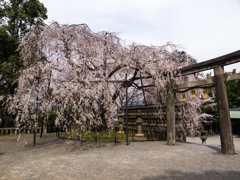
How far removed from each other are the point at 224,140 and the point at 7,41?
19314 millimetres

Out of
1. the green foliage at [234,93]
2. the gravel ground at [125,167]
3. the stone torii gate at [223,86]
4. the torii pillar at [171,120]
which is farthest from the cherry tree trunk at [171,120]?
the green foliage at [234,93]

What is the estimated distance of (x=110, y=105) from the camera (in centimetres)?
927

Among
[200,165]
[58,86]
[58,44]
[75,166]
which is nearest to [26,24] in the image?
[58,44]

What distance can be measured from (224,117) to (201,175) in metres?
3.38

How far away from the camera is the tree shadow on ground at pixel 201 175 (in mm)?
4352

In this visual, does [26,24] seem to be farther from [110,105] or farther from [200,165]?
[200,165]

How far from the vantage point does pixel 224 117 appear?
681cm

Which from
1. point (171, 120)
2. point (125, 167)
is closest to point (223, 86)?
point (171, 120)

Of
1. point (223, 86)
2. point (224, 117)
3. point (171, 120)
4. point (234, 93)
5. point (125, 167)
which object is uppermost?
point (234, 93)

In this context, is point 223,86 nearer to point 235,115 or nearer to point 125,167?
point 125,167

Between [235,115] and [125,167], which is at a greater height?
[235,115]

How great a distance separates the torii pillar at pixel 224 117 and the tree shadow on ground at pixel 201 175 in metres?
2.25

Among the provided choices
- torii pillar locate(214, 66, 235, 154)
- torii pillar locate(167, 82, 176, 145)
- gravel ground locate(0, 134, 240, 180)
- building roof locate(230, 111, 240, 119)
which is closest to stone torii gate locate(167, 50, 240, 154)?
torii pillar locate(214, 66, 235, 154)

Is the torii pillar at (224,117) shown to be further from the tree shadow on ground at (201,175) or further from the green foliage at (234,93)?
the green foliage at (234,93)
